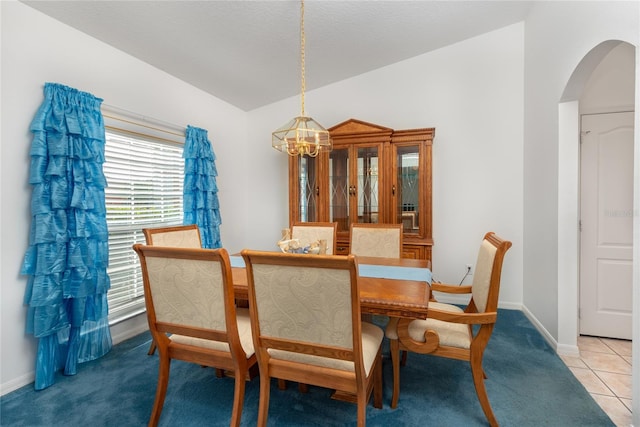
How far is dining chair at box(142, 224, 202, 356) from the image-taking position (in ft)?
7.35

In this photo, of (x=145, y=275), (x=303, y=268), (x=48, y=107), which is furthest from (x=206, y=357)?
(x=48, y=107)

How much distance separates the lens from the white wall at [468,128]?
127 inches

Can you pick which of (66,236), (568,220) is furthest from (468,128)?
(66,236)

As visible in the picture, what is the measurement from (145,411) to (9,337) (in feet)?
3.37

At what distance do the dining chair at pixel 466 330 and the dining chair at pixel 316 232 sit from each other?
45.8 inches

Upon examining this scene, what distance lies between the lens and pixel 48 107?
1953 mm

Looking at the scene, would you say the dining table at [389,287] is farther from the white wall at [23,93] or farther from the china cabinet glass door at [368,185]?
the white wall at [23,93]

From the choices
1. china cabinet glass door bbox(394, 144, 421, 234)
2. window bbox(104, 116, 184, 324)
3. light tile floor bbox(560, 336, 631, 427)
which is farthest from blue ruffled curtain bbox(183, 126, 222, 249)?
light tile floor bbox(560, 336, 631, 427)

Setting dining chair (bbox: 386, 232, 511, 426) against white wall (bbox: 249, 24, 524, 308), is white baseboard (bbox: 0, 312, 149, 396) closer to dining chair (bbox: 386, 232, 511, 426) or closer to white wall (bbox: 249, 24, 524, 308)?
dining chair (bbox: 386, 232, 511, 426)

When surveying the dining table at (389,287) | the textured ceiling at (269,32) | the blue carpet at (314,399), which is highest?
the textured ceiling at (269,32)

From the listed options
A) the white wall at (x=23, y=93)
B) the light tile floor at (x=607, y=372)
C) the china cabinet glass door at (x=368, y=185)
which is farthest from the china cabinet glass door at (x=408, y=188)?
the white wall at (x=23, y=93)

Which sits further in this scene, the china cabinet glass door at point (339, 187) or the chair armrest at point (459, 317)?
the china cabinet glass door at point (339, 187)

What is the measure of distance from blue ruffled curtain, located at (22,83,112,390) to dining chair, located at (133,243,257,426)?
3.11 ft

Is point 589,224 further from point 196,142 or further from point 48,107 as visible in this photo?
point 48,107
